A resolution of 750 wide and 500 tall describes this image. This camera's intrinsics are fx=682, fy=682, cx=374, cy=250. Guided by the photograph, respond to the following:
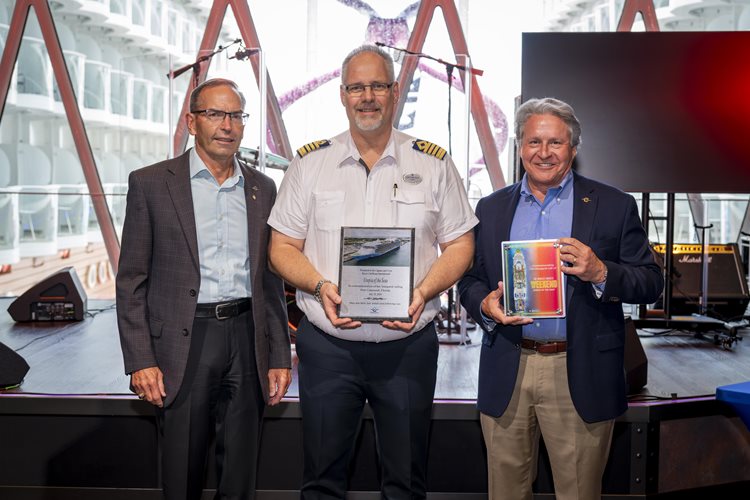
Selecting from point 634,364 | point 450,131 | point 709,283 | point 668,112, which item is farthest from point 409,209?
point 709,283

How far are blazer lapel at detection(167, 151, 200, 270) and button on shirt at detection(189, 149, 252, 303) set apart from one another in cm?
3

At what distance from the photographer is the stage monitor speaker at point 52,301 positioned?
5184 mm

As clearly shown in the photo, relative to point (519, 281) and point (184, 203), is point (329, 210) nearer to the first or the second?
point (184, 203)

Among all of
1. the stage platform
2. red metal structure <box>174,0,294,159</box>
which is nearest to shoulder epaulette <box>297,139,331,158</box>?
the stage platform

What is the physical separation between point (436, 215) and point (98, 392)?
1.94 metres

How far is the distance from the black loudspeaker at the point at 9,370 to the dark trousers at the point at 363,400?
1788 mm

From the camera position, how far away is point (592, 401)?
1.95 m

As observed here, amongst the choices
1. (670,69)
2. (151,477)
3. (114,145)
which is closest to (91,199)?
(114,145)

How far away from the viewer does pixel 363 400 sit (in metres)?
2.09

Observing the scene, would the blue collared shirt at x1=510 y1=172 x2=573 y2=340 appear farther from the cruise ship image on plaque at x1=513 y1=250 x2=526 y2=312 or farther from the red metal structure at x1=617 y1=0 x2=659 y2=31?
the red metal structure at x1=617 y1=0 x2=659 y2=31

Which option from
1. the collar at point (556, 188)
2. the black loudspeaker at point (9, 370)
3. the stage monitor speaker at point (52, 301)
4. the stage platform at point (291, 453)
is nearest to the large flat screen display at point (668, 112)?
the stage platform at point (291, 453)

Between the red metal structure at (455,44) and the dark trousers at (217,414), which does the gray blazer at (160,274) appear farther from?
the red metal structure at (455,44)

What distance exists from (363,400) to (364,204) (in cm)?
60

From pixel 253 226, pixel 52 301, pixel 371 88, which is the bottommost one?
pixel 52 301
